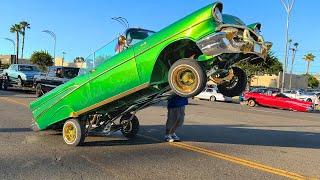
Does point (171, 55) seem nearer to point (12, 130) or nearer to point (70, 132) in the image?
point (70, 132)

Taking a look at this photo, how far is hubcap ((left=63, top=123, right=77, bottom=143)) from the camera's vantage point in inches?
400

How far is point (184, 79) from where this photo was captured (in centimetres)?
841

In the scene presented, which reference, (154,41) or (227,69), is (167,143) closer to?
(227,69)

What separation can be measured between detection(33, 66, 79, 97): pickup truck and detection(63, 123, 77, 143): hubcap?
1517 cm

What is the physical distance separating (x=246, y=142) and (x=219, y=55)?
3970mm

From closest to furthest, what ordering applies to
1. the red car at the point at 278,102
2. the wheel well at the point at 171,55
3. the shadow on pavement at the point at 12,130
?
the wheel well at the point at 171,55 → the shadow on pavement at the point at 12,130 → the red car at the point at 278,102

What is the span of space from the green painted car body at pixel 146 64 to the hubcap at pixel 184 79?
411mm

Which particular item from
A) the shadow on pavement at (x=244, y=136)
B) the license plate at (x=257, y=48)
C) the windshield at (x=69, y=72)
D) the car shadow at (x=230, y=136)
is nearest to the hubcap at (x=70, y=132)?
the car shadow at (x=230, y=136)

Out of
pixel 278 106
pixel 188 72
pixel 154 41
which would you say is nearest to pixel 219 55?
pixel 188 72

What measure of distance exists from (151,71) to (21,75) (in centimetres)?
2503

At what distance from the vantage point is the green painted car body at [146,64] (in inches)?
316

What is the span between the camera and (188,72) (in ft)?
27.4

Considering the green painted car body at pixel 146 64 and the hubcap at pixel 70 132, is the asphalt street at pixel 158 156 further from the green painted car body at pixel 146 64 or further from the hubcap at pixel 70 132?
the green painted car body at pixel 146 64

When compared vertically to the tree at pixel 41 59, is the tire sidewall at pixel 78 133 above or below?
below
